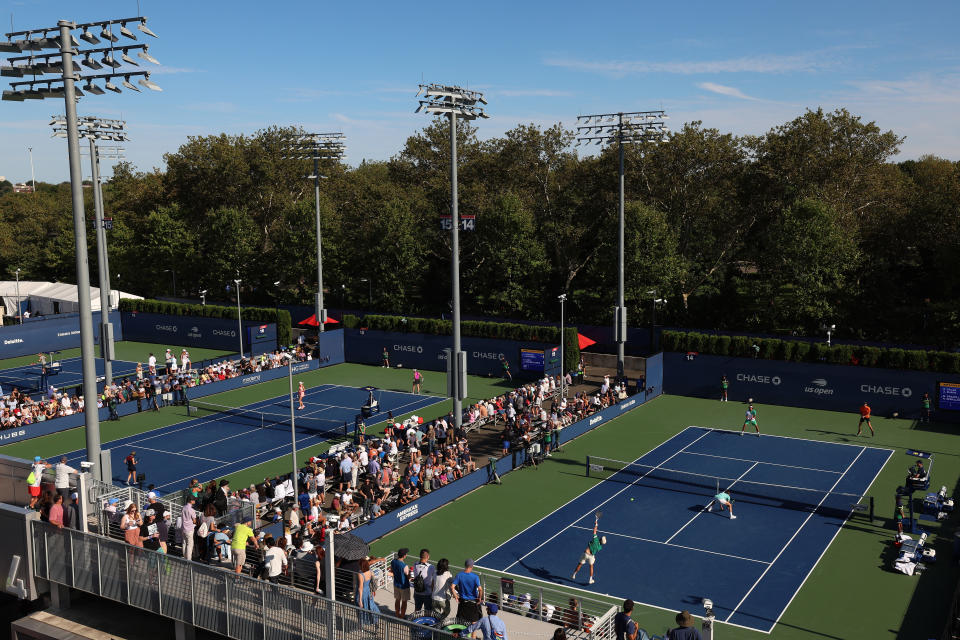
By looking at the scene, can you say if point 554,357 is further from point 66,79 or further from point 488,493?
point 66,79

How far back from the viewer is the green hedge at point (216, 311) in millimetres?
57094

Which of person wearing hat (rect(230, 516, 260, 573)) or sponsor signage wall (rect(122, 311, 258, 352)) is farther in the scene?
sponsor signage wall (rect(122, 311, 258, 352))

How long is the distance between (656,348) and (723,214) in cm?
1722

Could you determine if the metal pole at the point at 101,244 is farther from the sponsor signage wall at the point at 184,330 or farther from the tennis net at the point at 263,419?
the sponsor signage wall at the point at 184,330

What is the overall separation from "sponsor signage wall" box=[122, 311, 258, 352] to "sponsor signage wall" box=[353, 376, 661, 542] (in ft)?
90.6

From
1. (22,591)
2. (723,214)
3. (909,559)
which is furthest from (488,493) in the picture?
(723,214)

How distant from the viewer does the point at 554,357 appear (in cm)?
4609

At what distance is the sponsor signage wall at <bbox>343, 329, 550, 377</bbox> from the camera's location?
48.3 metres

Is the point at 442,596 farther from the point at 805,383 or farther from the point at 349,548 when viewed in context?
the point at 805,383

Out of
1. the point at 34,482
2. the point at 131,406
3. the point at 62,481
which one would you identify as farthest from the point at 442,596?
the point at 131,406

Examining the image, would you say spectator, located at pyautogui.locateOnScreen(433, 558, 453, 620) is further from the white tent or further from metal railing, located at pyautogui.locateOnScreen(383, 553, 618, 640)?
the white tent

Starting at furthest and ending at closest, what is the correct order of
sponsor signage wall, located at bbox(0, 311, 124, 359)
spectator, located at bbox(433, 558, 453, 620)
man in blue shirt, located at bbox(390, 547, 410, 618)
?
1. sponsor signage wall, located at bbox(0, 311, 124, 359)
2. man in blue shirt, located at bbox(390, 547, 410, 618)
3. spectator, located at bbox(433, 558, 453, 620)

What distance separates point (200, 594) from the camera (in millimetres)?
15875

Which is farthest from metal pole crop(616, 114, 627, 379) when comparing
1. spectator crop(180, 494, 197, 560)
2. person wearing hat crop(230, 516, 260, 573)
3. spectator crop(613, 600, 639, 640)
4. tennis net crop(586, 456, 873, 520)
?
spectator crop(613, 600, 639, 640)
